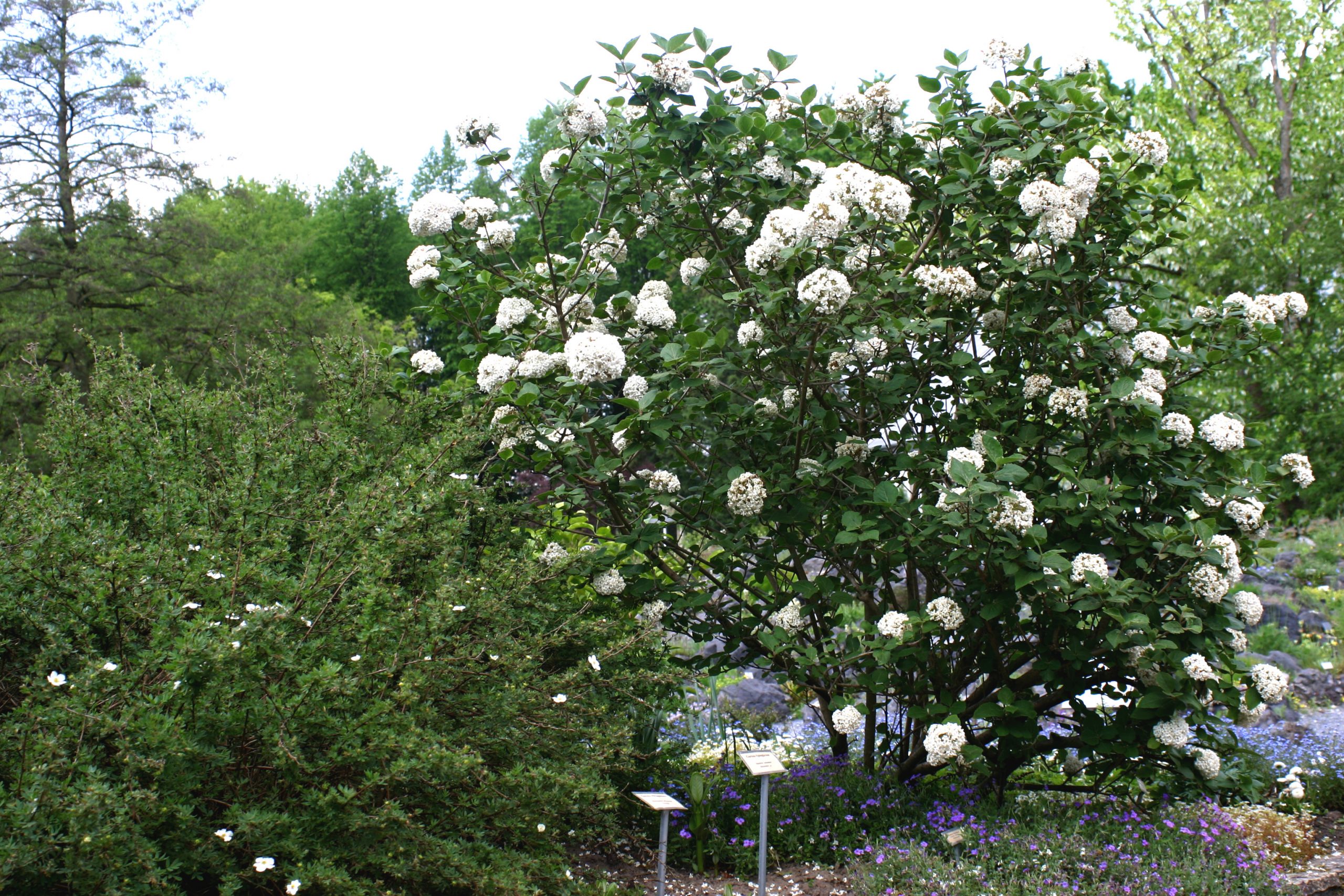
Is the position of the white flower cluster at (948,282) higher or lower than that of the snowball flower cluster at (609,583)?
higher

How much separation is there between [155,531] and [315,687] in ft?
3.56

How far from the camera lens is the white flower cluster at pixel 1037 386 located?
3.59m

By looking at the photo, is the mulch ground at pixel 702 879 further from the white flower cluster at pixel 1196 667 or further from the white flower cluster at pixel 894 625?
the white flower cluster at pixel 1196 667

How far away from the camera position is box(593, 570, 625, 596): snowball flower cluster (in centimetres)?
386

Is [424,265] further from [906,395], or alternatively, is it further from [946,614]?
[946,614]

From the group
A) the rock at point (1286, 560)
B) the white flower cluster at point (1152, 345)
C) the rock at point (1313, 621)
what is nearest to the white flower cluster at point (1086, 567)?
the white flower cluster at point (1152, 345)

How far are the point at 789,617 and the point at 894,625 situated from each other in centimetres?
51

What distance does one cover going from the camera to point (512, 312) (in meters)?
3.75

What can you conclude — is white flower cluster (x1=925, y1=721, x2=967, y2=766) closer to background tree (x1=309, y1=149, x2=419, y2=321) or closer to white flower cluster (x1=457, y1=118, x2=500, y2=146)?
white flower cluster (x1=457, y1=118, x2=500, y2=146)

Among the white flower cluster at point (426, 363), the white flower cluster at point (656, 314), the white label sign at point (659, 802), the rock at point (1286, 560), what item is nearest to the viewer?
the white label sign at point (659, 802)

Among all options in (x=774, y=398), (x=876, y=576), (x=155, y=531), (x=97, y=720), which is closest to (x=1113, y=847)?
(x=876, y=576)

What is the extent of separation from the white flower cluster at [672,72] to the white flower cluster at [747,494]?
1.54m

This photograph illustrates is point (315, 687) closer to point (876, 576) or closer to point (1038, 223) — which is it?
point (876, 576)

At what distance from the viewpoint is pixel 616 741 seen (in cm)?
327
